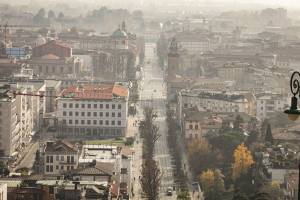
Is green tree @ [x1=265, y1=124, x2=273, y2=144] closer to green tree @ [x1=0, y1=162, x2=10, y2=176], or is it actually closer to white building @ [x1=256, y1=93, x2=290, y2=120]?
green tree @ [x1=0, y1=162, x2=10, y2=176]

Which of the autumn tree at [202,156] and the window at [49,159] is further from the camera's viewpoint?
the autumn tree at [202,156]

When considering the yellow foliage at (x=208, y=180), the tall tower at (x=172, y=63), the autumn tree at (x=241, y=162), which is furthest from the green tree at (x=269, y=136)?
the tall tower at (x=172, y=63)

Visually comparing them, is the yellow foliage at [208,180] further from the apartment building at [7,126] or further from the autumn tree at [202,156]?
the apartment building at [7,126]

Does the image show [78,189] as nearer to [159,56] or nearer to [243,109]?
[243,109]

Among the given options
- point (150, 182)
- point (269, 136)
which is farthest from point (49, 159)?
point (269, 136)

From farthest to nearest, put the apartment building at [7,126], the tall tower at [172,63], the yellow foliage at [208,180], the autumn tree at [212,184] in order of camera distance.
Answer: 1. the tall tower at [172,63]
2. the apartment building at [7,126]
3. the yellow foliage at [208,180]
4. the autumn tree at [212,184]

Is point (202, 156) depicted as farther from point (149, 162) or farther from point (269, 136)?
point (149, 162)
